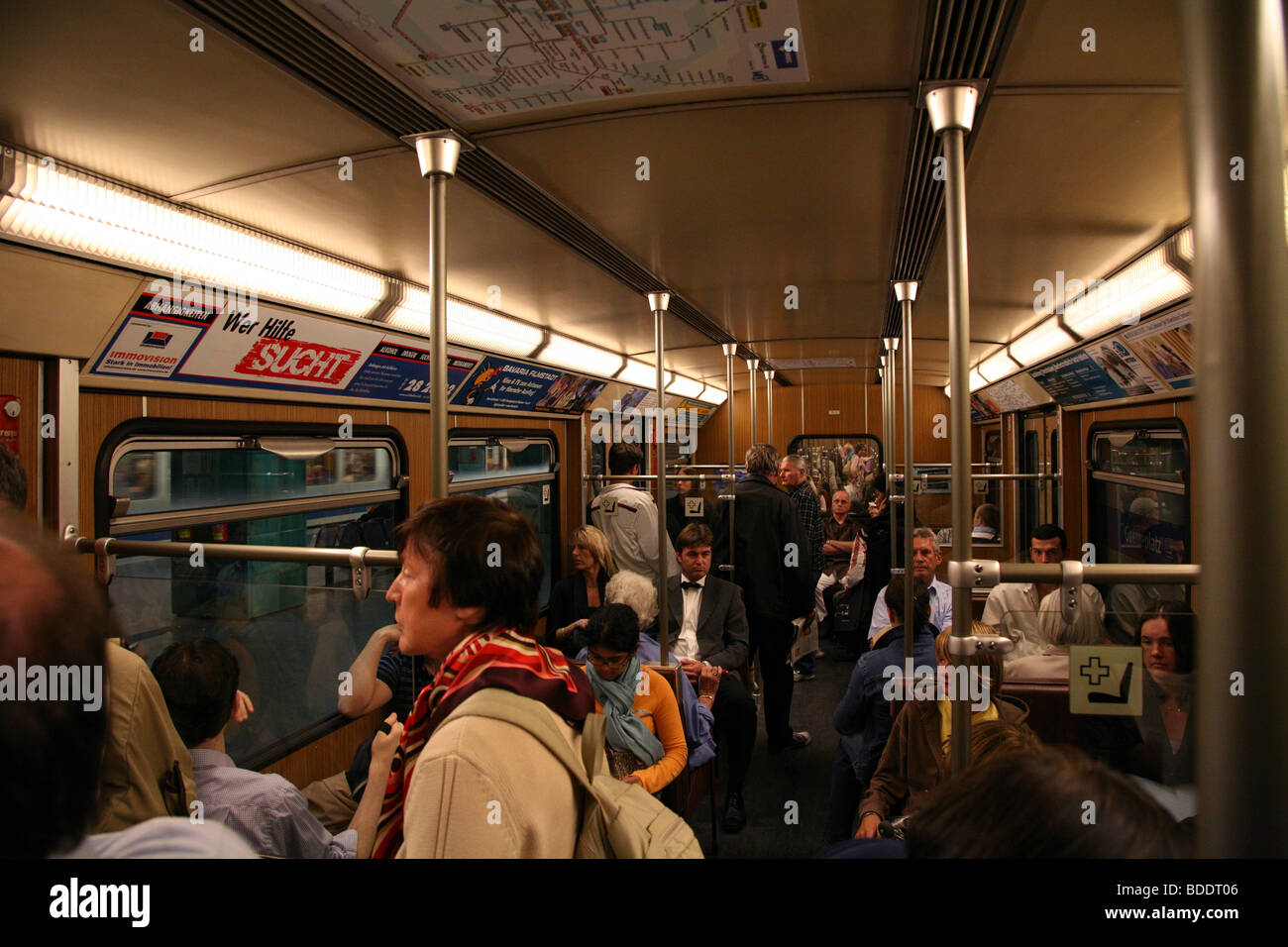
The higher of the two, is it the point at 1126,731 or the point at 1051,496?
the point at 1051,496

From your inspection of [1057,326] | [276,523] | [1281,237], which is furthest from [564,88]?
[1057,326]

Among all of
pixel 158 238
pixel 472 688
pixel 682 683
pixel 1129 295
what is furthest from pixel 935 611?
pixel 158 238

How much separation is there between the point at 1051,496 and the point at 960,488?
17.5ft

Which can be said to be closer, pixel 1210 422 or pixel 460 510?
pixel 1210 422

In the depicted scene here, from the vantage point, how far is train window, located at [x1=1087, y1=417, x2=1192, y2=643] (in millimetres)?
4207

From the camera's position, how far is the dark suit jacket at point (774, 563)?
4848 millimetres

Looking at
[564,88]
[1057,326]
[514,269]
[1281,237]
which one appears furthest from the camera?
[1057,326]

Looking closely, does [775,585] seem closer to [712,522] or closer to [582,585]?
[712,522]

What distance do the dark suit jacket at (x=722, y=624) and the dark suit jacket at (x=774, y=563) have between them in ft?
2.11

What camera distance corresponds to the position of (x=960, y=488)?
64.6 inches

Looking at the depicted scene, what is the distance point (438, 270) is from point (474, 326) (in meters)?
2.70

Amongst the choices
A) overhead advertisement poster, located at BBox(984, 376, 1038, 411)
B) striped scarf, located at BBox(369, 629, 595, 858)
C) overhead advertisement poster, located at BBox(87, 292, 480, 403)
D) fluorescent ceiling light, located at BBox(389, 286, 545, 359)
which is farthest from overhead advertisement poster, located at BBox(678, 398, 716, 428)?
striped scarf, located at BBox(369, 629, 595, 858)

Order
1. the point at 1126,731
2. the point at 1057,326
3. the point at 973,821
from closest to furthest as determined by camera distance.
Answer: the point at 973,821 → the point at 1126,731 → the point at 1057,326
